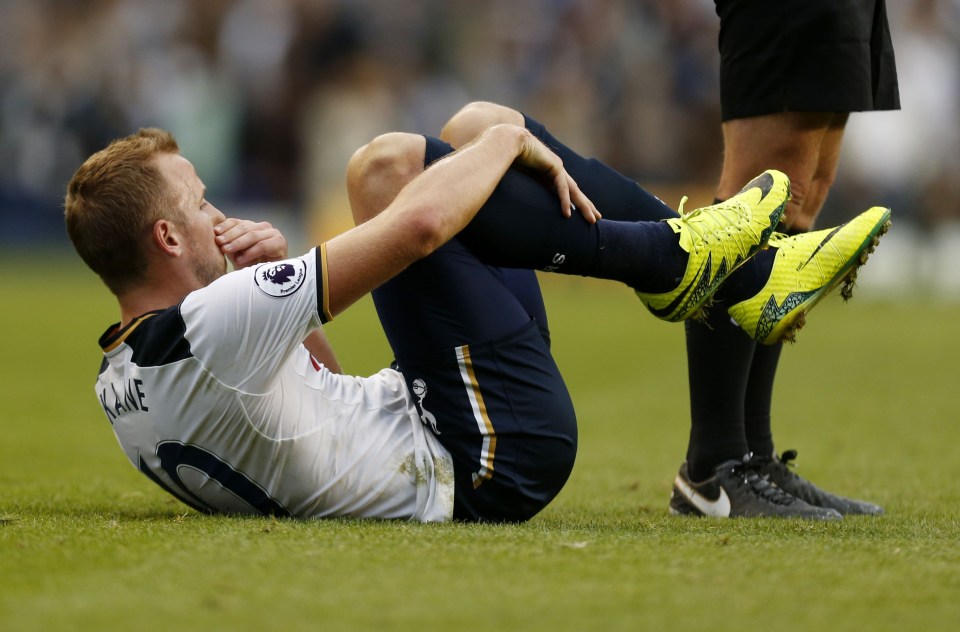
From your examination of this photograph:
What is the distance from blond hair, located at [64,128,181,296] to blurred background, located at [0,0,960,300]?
12107 millimetres

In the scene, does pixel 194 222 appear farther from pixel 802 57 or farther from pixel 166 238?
pixel 802 57

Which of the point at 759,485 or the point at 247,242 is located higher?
the point at 247,242

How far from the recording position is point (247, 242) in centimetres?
302

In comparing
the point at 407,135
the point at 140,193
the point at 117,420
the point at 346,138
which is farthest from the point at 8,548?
the point at 346,138

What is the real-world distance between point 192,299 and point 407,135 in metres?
0.63

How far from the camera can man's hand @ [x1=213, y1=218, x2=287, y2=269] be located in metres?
3.01

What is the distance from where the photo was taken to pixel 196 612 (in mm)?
2037

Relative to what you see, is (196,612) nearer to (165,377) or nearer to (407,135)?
(165,377)

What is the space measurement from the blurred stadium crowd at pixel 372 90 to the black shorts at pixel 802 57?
37.6 ft

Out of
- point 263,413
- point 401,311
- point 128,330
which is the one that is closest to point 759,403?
point 401,311

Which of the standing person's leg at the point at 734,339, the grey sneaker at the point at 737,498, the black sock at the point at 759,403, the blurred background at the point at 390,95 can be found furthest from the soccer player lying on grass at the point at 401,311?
the blurred background at the point at 390,95

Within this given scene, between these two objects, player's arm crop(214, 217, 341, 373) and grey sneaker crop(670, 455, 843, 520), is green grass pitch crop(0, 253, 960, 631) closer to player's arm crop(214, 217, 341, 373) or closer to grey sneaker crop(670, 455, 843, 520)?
grey sneaker crop(670, 455, 843, 520)

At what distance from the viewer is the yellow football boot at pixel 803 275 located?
3029 mm

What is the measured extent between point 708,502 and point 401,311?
102 centimetres
